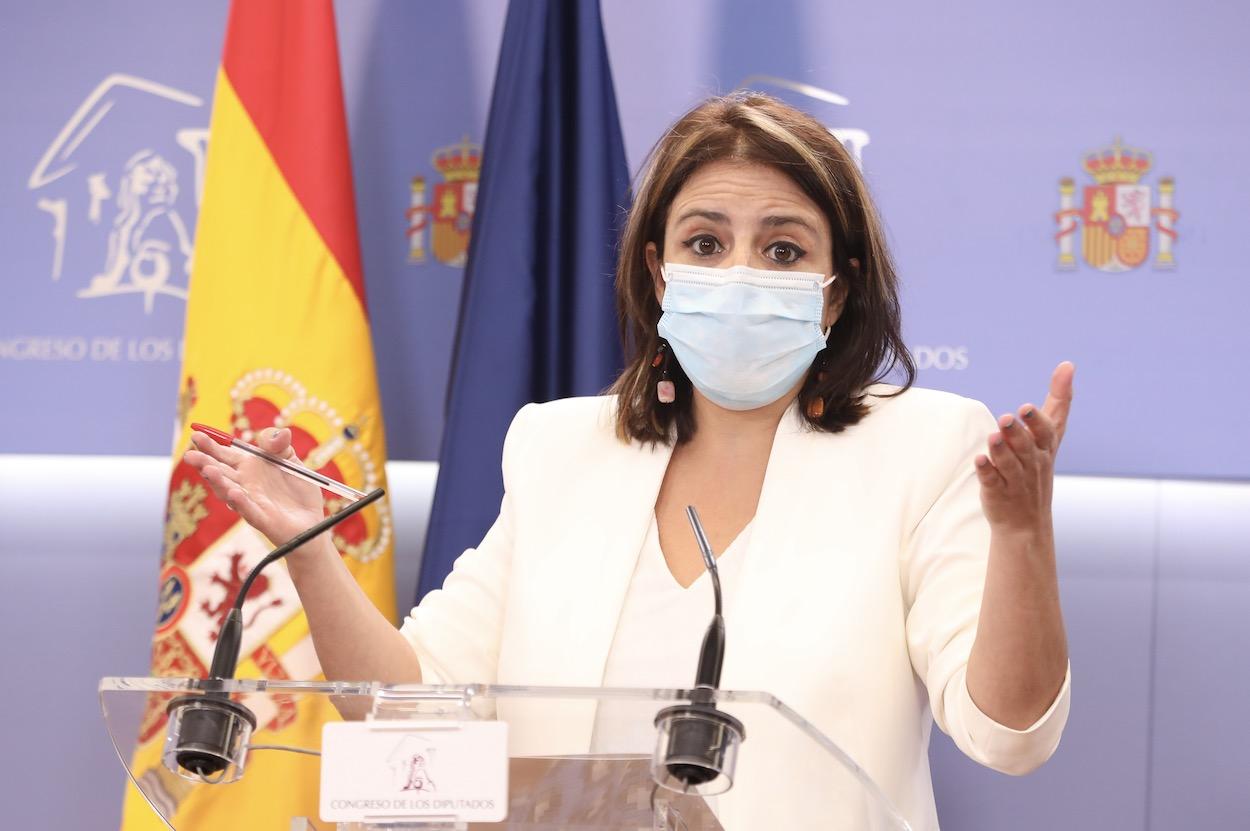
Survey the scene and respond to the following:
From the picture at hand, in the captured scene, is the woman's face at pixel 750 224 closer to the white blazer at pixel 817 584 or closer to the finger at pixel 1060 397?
the white blazer at pixel 817 584

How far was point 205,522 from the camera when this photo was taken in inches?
98.6

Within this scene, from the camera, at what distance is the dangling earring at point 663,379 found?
6.30ft

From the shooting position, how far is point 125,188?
116 inches

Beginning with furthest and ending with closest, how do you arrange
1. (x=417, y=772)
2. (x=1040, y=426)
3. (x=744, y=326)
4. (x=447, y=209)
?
(x=447, y=209) → (x=744, y=326) → (x=1040, y=426) → (x=417, y=772)

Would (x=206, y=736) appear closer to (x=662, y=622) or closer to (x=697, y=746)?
(x=697, y=746)

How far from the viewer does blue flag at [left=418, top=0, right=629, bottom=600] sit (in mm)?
2518

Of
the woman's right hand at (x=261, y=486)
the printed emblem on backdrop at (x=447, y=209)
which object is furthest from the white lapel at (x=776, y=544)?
the printed emblem on backdrop at (x=447, y=209)

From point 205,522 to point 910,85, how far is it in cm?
Answer: 161

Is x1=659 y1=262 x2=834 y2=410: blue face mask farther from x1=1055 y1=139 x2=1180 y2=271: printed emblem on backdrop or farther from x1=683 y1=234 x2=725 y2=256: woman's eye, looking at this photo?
x1=1055 y1=139 x2=1180 y2=271: printed emblem on backdrop

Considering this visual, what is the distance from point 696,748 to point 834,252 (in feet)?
3.33

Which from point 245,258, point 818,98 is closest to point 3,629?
point 245,258

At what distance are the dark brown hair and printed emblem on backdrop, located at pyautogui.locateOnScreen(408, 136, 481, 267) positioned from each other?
93 cm

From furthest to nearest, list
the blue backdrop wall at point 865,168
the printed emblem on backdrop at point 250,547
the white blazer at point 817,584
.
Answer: the blue backdrop wall at point 865,168
the printed emblem on backdrop at point 250,547
the white blazer at point 817,584

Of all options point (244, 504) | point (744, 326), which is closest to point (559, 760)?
point (244, 504)
